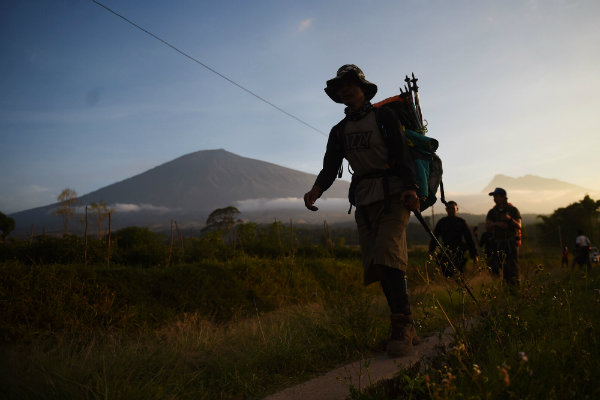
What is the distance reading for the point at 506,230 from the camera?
600 centimetres

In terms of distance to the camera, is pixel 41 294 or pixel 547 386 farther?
pixel 41 294

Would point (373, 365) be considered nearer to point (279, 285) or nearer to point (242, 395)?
point (242, 395)

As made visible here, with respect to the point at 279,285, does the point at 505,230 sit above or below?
above

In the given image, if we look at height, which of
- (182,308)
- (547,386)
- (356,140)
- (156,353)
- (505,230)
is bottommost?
(182,308)

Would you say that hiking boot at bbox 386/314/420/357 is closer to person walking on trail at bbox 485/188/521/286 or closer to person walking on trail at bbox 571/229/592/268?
person walking on trail at bbox 485/188/521/286

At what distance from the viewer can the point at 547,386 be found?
4.90 ft

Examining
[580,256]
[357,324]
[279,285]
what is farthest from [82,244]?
[580,256]

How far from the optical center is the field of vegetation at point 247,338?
1.69 meters

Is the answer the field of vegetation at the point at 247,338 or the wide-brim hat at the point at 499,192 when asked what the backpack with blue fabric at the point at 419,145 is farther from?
the wide-brim hat at the point at 499,192

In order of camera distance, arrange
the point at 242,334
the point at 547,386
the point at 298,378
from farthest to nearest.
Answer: the point at 242,334 < the point at 298,378 < the point at 547,386

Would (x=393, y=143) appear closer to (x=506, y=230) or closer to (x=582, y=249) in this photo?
(x=506, y=230)

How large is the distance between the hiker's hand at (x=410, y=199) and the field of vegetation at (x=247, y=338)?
474 millimetres

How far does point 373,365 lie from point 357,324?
0.66 metres

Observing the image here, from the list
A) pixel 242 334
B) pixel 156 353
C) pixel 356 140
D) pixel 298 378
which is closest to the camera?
pixel 298 378
